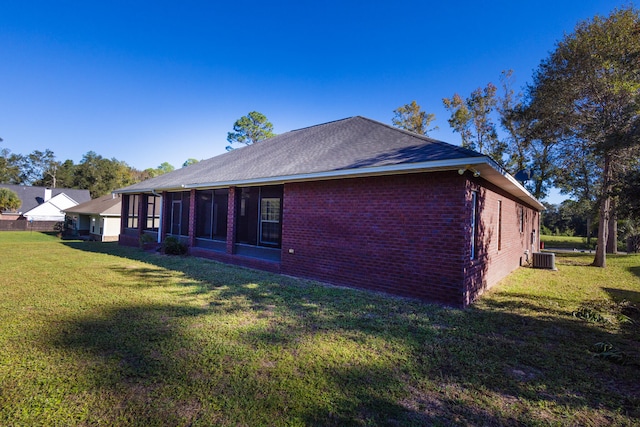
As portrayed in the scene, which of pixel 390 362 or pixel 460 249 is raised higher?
pixel 460 249

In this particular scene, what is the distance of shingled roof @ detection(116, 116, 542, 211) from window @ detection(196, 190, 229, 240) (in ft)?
2.70

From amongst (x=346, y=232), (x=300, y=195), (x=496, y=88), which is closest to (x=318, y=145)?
(x=300, y=195)

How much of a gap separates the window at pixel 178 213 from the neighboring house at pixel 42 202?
30.9 m

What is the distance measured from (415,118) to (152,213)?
24.3 m

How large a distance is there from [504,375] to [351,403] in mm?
1938

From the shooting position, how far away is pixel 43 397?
2738 millimetres

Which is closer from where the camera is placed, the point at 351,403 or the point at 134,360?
the point at 351,403

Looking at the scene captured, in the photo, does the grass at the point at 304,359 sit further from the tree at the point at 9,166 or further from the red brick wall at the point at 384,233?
the tree at the point at 9,166

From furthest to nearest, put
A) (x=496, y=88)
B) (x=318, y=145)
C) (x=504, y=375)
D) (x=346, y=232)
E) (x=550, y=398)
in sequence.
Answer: (x=496, y=88) < (x=318, y=145) < (x=346, y=232) < (x=504, y=375) < (x=550, y=398)

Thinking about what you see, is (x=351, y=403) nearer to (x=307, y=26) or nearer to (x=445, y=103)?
(x=307, y=26)

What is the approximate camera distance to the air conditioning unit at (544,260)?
12328 mm

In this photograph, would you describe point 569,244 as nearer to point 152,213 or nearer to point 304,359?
point 304,359

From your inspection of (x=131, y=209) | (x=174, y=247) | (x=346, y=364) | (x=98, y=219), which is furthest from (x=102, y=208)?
(x=346, y=364)

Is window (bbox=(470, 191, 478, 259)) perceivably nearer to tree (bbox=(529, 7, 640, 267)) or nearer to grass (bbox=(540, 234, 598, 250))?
tree (bbox=(529, 7, 640, 267))
